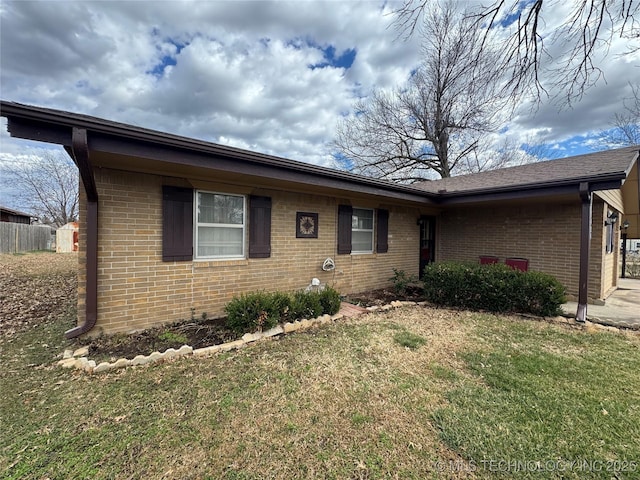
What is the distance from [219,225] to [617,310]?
8.33 m

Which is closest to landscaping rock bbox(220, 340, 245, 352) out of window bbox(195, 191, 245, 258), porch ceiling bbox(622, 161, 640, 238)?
window bbox(195, 191, 245, 258)

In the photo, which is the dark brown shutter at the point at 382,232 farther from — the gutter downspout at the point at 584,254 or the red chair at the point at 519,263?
the gutter downspout at the point at 584,254

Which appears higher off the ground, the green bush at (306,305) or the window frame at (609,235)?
the window frame at (609,235)

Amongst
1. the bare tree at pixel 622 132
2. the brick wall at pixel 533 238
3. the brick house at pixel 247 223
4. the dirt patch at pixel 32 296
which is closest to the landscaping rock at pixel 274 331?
the brick house at pixel 247 223

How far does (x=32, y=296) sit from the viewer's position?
639 cm

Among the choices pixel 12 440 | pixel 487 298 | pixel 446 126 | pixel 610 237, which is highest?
pixel 446 126

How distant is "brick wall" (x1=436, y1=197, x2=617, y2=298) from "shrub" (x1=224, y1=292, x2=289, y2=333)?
22.9 ft

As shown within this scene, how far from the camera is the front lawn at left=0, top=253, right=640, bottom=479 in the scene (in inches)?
74.0

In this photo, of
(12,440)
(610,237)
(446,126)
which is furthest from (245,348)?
(446,126)

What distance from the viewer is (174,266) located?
452 centimetres

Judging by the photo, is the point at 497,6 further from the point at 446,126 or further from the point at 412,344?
the point at 446,126

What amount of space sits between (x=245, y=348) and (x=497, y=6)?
18.0 feet

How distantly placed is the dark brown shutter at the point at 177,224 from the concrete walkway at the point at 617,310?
7297 mm

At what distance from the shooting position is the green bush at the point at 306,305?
464 cm
